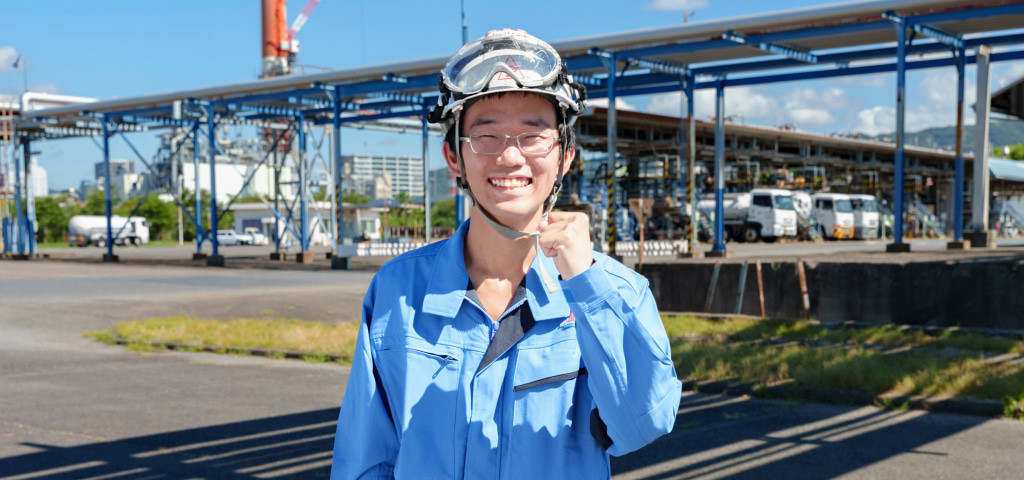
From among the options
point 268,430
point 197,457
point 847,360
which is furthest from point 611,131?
point 197,457

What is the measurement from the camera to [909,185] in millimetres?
62469

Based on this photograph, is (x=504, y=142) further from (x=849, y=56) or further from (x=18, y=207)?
(x=18, y=207)

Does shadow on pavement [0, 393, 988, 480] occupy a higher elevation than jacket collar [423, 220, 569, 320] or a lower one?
lower

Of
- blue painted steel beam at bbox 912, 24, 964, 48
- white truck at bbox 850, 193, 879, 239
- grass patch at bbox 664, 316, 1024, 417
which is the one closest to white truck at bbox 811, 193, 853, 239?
white truck at bbox 850, 193, 879, 239

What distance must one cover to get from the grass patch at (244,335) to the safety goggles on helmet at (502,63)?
864 cm

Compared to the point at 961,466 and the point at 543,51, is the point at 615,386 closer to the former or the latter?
the point at 543,51

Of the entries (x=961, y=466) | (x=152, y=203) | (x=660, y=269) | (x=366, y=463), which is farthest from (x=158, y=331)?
(x=152, y=203)

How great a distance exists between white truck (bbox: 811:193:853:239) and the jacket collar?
47.8m

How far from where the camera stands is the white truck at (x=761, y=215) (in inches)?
1788

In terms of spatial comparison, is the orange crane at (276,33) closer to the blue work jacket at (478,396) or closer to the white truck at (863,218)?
the white truck at (863,218)

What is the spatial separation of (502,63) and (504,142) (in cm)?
17

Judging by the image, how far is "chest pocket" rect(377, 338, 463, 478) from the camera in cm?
180

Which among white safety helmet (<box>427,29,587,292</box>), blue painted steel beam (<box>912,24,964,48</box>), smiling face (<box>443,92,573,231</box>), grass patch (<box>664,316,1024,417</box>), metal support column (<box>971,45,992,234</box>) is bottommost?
grass patch (<box>664,316,1024,417</box>)

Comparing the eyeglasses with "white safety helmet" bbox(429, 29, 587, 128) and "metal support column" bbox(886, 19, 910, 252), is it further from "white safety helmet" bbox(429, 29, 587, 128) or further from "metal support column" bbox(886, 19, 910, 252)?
"metal support column" bbox(886, 19, 910, 252)
